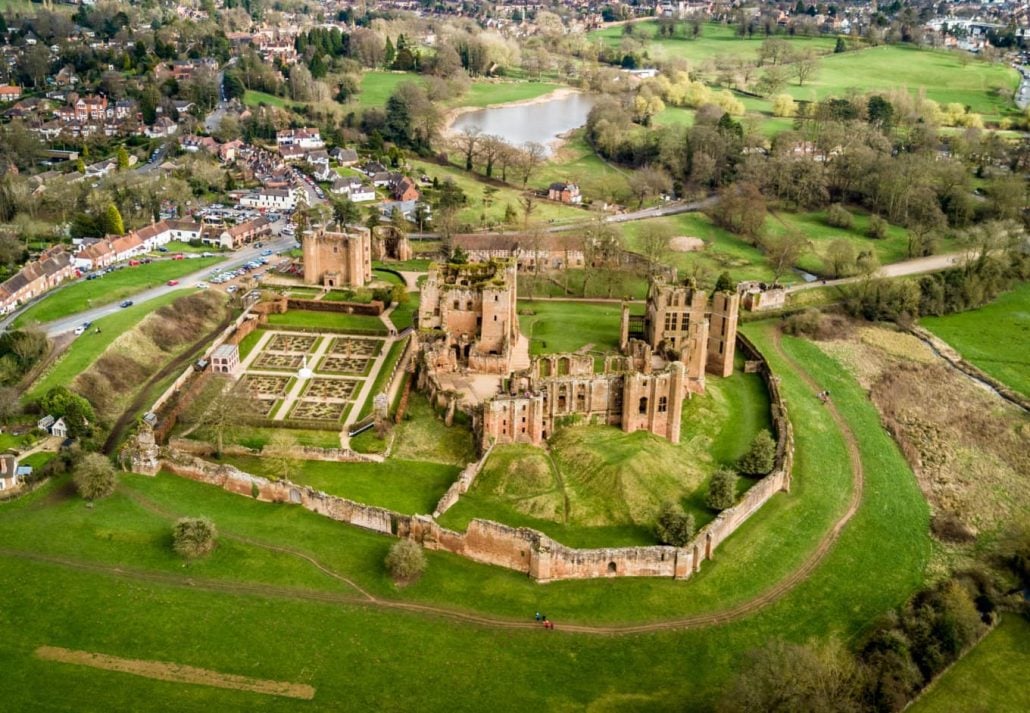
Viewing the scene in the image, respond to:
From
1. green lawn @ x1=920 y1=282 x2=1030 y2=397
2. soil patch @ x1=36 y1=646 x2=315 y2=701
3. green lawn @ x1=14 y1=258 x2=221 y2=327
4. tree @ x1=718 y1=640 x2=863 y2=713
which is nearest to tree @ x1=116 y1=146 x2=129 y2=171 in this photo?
green lawn @ x1=14 y1=258 x2=221 y2=327

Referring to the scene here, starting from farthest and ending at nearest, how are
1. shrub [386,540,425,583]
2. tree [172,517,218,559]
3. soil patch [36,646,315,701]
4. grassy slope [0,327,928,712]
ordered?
1. tree [172,517,218,559]
2. shrub [386,540,425,583]
3. grassy slope [0,327,928,712]
4. soil patch [36,646,315,701]

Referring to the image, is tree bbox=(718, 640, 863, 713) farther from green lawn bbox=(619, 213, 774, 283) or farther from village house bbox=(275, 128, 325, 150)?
village house bbox=(275, 128, 325, 150)

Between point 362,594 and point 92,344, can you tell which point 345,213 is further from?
point 362,594

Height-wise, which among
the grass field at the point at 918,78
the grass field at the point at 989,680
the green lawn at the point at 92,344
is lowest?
the grass field at the point at 989,680

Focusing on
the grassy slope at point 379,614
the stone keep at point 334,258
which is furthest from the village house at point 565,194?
the grassy slope at point 379,614

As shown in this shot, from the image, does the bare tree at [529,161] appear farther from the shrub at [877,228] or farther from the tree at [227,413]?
the tree at [227,413]

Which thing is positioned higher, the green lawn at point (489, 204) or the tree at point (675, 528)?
the green lawn at point (489, 204)
